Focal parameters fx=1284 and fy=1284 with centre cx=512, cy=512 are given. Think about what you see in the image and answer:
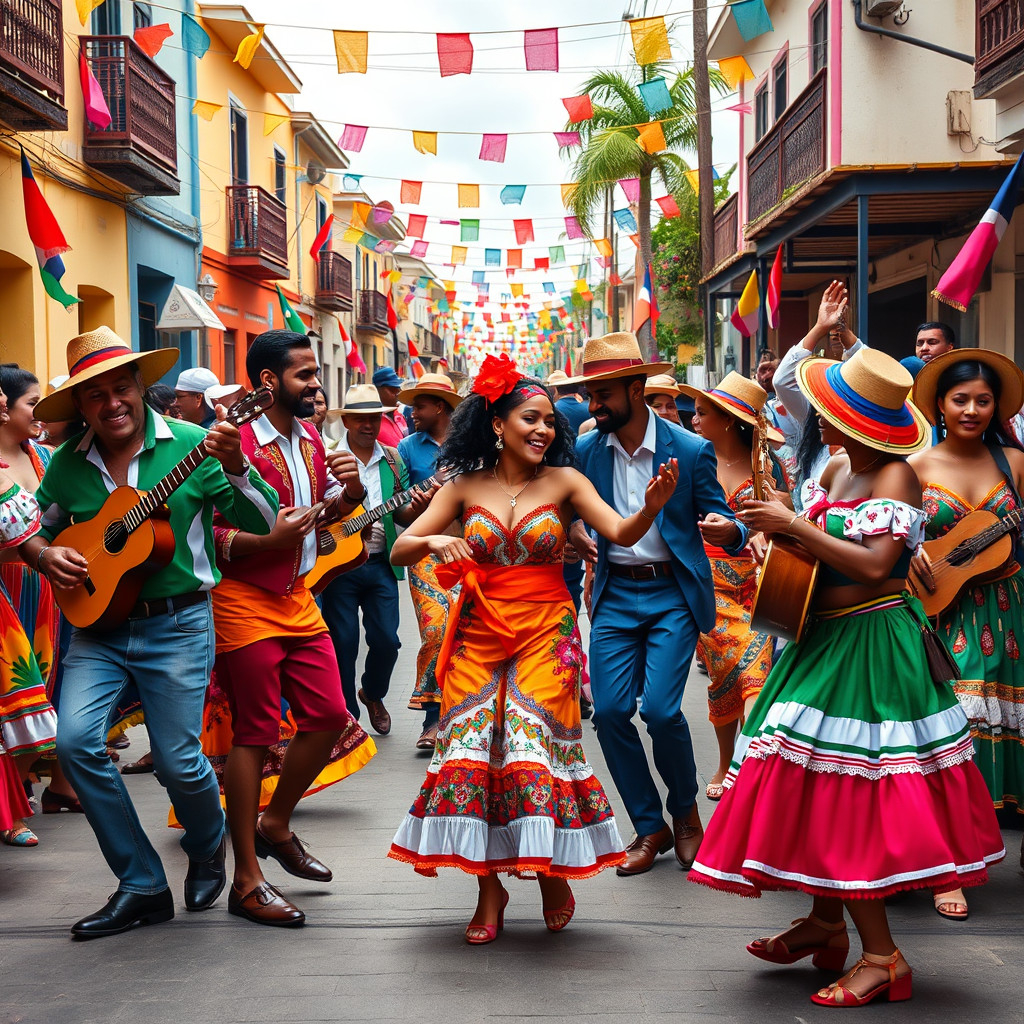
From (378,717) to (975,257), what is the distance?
14.7 feet

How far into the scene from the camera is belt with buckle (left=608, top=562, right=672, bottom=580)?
5.42 meters

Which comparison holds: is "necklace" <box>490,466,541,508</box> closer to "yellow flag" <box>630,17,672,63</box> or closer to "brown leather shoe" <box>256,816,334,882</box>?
"brown leather shoe" <box>256,816,334,882</box>

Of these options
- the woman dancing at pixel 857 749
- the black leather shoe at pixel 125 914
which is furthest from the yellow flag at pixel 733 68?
the black leather shoe at pixel 125 914

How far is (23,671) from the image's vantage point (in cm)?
540

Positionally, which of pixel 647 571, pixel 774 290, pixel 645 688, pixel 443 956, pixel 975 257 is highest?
pixel 774 290

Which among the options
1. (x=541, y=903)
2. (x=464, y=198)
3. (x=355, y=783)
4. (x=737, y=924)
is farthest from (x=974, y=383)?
(x=464, y=198)

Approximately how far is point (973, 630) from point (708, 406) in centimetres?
195

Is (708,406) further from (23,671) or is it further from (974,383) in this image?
(23,671)

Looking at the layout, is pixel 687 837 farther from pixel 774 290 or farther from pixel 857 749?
pixel 774 290

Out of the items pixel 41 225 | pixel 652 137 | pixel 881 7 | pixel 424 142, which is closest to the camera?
pixel 41 225

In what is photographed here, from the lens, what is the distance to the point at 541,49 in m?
12.4

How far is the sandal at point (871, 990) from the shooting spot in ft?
12.3

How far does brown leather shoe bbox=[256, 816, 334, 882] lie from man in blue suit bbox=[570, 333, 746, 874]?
4.00 feet

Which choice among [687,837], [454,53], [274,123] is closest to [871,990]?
[687,837]
